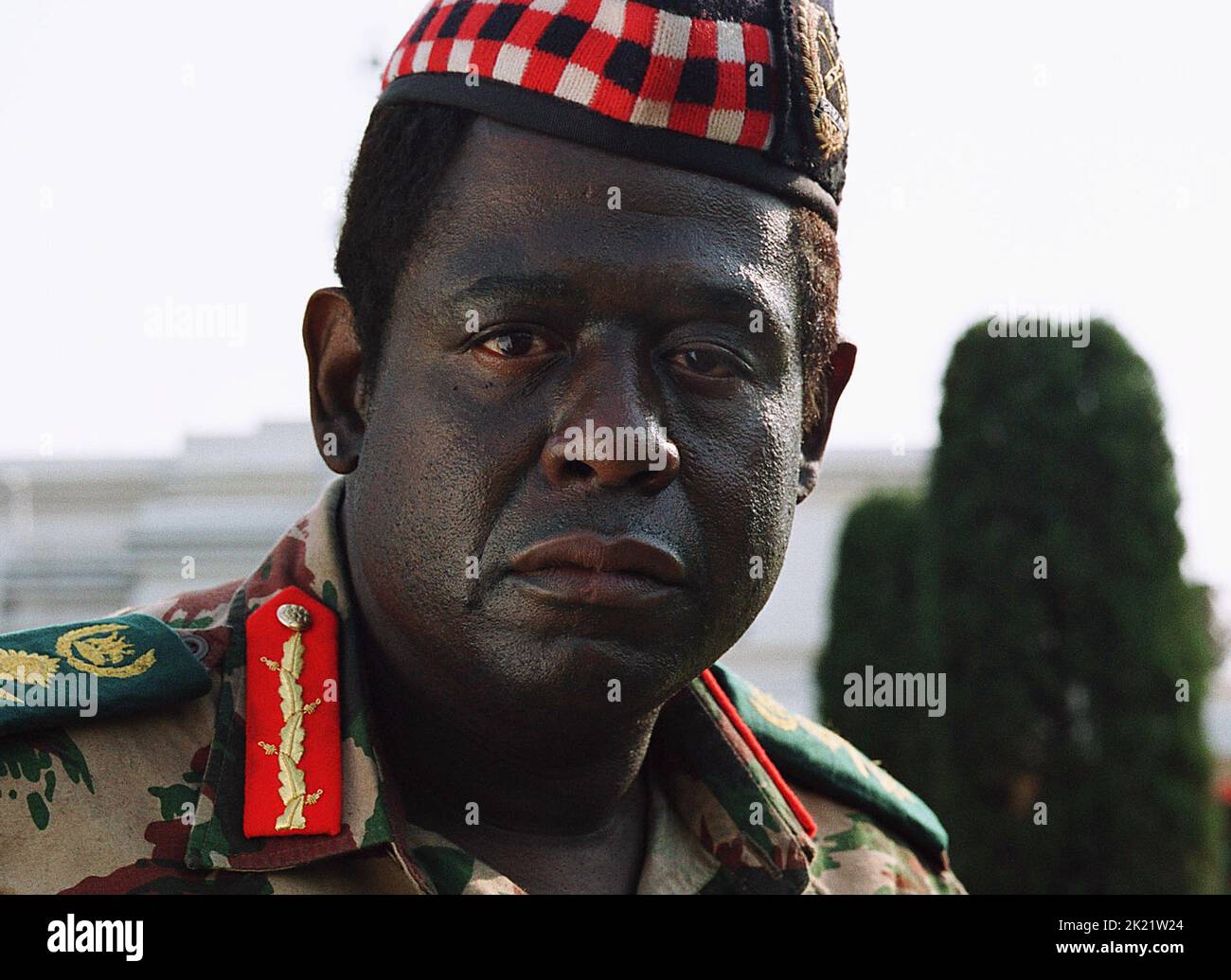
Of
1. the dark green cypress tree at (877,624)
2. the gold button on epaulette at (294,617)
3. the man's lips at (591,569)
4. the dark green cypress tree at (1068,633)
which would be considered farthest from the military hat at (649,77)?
the dark green cypress tree at (877,624)

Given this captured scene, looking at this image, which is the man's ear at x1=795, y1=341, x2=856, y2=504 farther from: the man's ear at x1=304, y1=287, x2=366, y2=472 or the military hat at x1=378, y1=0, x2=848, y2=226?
the man's ear at x1=304, y1=287, x2=366, y2=472

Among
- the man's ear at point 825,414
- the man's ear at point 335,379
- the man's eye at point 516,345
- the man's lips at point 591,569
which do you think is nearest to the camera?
the man's lips at point 591,569

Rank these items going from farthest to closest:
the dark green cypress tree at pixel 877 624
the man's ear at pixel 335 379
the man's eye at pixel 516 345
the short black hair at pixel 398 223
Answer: the dark green cypress tree at pixel 877 624 → the man's ear at pixel 335 379 → the short black hair at pixel 398 223 → the man's eye at pixel 516 345

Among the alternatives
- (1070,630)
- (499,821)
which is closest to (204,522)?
(1070,630)

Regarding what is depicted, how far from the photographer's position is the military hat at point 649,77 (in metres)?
2.70

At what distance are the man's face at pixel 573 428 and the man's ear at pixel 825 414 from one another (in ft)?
1.24

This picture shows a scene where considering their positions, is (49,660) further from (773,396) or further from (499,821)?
(773,396)

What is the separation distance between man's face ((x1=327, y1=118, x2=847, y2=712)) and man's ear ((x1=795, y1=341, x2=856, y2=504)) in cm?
38

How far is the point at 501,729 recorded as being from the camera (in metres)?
2.79

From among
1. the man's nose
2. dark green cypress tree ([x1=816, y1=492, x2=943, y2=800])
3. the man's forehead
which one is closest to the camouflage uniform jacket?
the man's nose

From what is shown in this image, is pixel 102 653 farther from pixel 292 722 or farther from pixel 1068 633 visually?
pixel 1068 633

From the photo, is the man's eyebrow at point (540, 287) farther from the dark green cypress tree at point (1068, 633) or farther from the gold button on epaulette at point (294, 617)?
the dark green cypress tree at point (1068, 633)

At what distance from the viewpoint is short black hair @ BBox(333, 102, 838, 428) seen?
279cm

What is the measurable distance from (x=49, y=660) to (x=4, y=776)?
217mm
